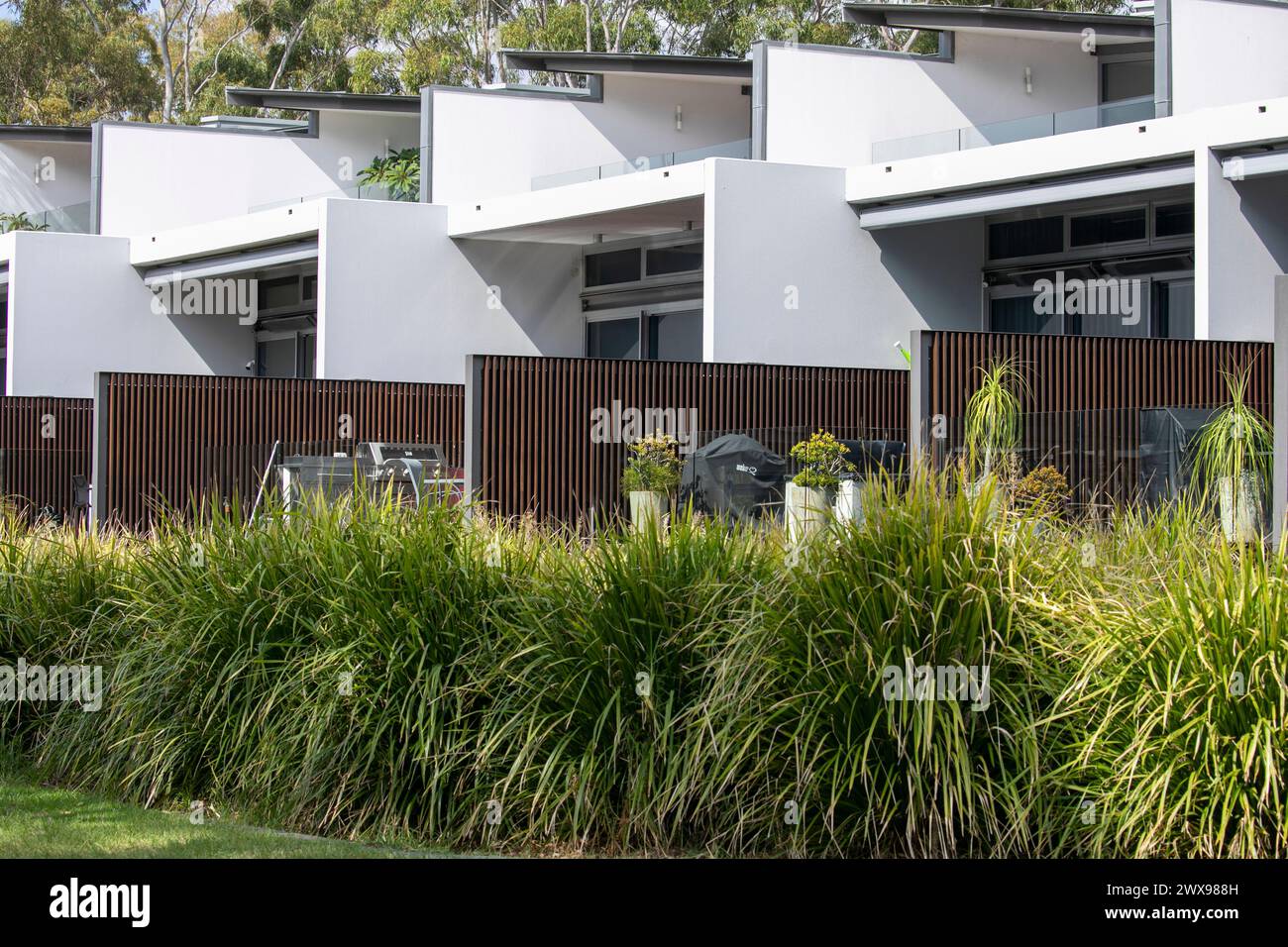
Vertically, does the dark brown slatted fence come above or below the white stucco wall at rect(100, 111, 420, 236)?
below

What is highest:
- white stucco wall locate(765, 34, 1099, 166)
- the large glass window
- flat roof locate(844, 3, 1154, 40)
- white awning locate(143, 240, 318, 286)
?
flat roof locate(844, 3, 1154, 40)

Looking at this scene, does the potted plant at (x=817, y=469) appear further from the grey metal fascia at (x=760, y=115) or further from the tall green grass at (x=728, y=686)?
the grey metal fascia at (x=760, y=115)

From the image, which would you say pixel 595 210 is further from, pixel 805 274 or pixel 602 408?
pixel 602 408

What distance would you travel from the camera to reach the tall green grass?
224 inches

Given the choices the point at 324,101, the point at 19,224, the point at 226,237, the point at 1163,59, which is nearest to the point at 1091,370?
the point at 1163,59

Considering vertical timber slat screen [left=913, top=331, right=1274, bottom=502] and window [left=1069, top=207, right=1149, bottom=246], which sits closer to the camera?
vertical timber slat screen [left=913, top=331, right=1274, bottom=502]

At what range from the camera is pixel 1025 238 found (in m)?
21.4

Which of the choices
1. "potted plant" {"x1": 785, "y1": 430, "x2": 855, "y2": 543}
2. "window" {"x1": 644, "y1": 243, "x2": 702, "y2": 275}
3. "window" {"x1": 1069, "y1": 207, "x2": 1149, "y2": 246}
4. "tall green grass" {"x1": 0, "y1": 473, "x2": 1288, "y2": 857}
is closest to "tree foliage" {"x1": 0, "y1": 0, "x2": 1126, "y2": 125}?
"window" {"x1": 644, "y1": 243, "x2": 702, "y2": 275}

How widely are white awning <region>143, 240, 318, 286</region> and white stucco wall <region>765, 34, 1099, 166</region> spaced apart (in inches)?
277

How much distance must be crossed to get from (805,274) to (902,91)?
3464 mm

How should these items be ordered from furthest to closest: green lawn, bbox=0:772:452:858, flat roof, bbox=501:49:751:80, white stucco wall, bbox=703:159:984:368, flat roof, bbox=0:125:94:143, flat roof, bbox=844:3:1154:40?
flat roof, bbox=0:125:94:143 → flat roof, bbox=501:49:751:80 → flat roof, bbox=844:3:1154:40 → white stucco wall, bbox=703:159:984:368 → green lawn, bbox=0:772:452:858

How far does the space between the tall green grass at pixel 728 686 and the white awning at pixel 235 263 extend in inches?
621

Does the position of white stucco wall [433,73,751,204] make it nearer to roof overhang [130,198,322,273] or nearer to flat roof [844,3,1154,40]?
roof overhang [130,198,322,273]
